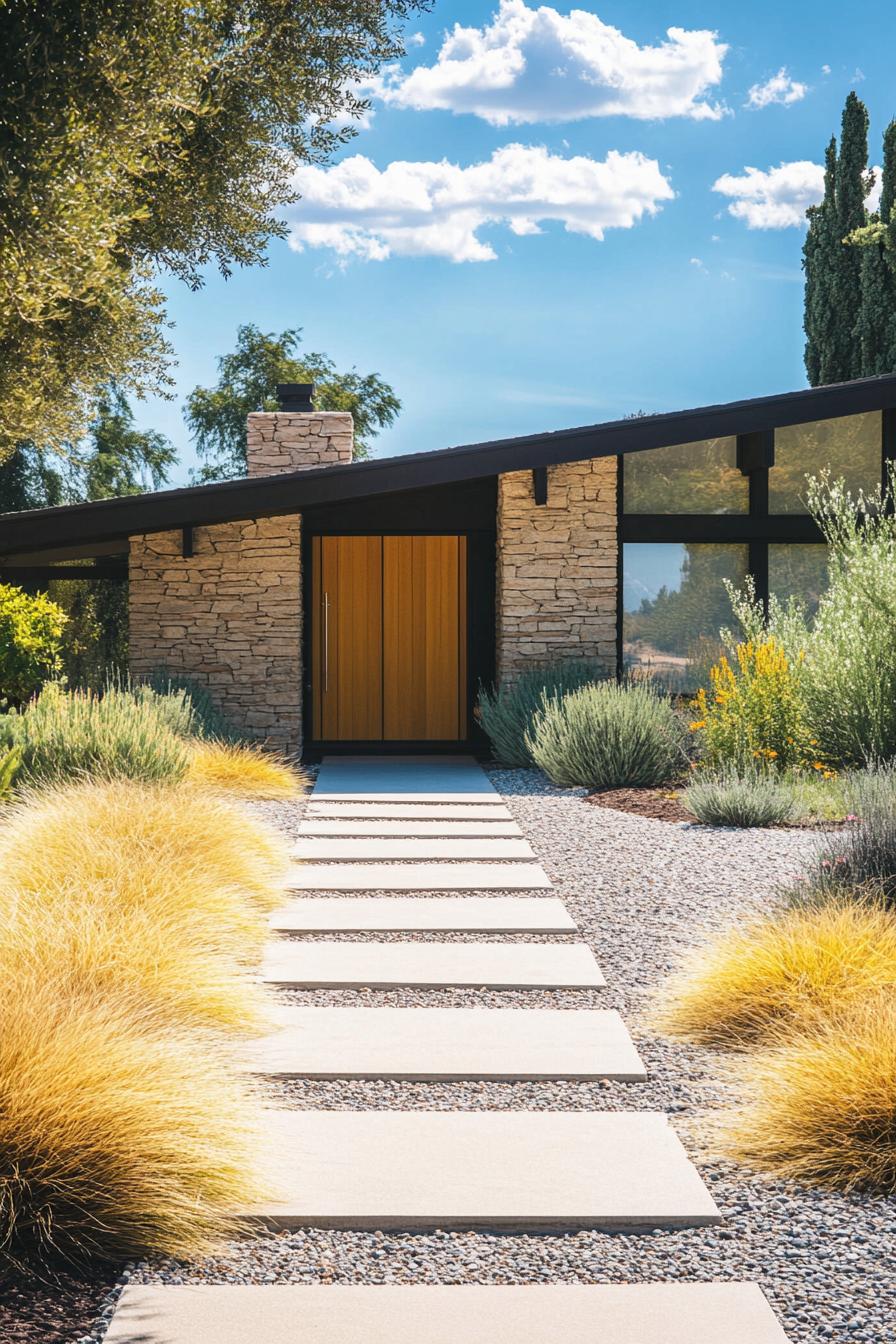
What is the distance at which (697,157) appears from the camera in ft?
56.2

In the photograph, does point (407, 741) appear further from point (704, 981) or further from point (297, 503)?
point (704, 981)

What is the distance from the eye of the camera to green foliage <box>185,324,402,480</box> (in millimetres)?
29719

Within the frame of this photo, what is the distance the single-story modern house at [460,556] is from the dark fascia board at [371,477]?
2 centimetres

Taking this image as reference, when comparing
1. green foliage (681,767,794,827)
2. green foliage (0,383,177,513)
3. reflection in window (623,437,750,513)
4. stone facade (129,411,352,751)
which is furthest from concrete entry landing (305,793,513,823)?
green foliage (0,383,177,513)

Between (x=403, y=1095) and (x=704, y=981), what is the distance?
120cm

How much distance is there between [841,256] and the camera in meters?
22.7

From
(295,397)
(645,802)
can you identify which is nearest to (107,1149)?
(645,802)

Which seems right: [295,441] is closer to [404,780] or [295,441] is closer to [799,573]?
[404,780]

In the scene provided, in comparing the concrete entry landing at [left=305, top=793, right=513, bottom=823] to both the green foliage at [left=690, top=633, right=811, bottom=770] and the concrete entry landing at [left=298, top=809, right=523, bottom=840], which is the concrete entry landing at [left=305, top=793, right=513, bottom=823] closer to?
→ the concrete entry landing at [left=298, top=809, right=523, bottom=840]

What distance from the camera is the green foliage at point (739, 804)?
7.90 metres

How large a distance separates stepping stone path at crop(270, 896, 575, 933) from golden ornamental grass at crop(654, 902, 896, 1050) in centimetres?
112

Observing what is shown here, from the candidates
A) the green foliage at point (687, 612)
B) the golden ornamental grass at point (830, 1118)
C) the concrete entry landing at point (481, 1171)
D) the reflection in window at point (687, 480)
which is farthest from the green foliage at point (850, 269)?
the concrete entry landing at point (481, 1171)

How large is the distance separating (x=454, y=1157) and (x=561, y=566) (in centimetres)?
921

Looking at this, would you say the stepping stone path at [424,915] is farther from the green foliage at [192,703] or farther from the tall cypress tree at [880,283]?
the tall cypress tree at [880,283]
